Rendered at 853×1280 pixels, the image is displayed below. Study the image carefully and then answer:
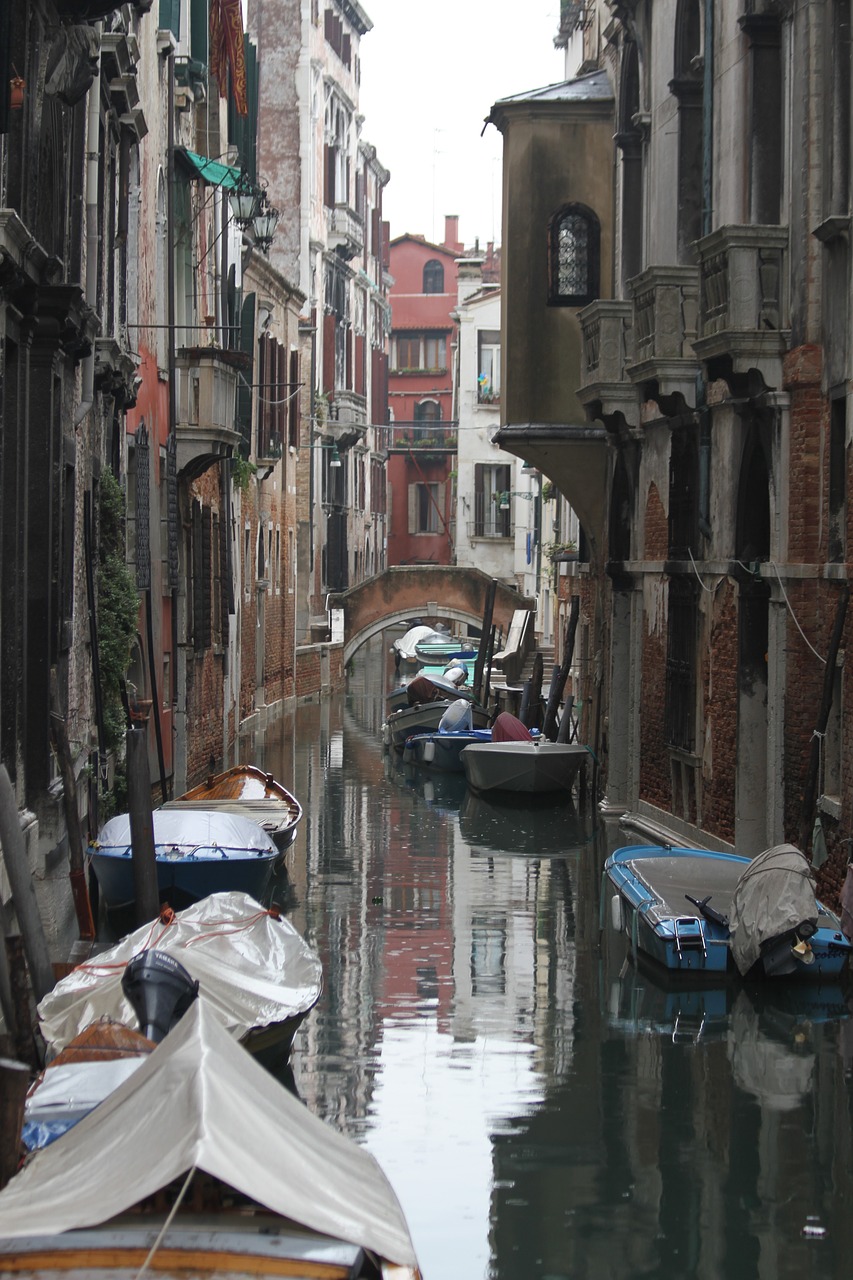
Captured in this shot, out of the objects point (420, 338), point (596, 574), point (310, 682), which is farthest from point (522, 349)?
point (420, 338)

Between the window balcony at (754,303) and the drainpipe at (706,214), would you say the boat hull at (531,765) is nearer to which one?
the drainpipe at (706,214)

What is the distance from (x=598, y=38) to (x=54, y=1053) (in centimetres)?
1600

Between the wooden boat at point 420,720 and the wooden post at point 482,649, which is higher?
the wooden post at point 482,649

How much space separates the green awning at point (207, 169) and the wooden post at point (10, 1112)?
14384mm

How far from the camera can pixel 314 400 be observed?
3931 centimetres

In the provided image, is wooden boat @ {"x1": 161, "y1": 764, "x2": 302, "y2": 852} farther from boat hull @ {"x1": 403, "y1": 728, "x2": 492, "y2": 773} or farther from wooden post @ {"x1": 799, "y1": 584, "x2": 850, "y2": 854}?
boat hull @ {"x1": 403, "y1": 728, "x2": 492, "y2": 773}

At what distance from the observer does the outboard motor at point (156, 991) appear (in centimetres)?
877

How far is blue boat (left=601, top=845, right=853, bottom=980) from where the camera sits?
1163 cm

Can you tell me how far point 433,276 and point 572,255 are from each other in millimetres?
47628

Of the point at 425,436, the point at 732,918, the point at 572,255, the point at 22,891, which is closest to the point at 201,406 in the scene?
the point at 572,255

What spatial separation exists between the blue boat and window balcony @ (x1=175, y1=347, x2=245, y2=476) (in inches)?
334

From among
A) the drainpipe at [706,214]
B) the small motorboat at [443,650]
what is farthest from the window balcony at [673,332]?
the small motorboat at [443,650]

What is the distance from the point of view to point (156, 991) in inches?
349

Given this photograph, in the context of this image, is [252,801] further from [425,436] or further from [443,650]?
[425,436]
